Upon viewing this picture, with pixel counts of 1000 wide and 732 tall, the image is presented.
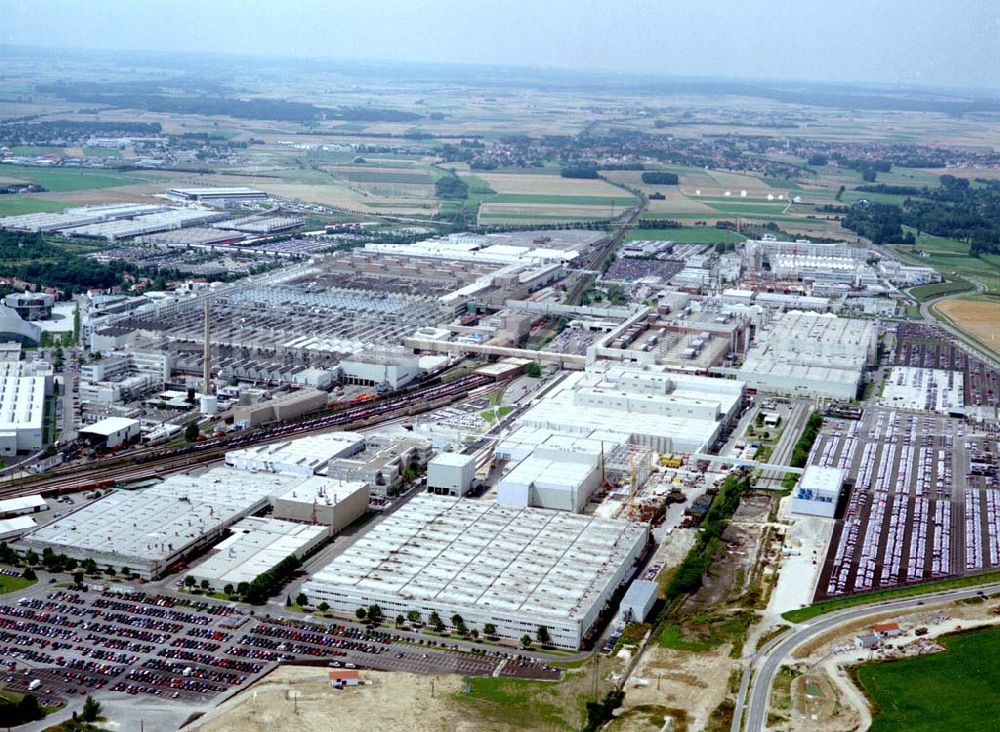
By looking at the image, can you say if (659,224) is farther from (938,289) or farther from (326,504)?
(326,504)

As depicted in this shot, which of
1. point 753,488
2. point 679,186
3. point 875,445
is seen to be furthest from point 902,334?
point 679,186

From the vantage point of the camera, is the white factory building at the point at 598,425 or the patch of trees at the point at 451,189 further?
the patch of trees at the point at 451,189

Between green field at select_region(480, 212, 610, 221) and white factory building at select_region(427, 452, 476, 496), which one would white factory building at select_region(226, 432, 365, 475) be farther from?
green field at select_region(480, 212, 610, 221)

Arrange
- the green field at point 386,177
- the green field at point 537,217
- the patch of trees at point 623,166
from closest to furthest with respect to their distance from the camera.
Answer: the green field at point 537,217 < the green field at point 386,177 < the patch of trees at point 623,166

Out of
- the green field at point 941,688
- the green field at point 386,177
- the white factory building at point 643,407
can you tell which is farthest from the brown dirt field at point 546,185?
the green field at point 941,688

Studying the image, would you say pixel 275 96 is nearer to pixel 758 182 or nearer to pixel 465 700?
pixel 758 182

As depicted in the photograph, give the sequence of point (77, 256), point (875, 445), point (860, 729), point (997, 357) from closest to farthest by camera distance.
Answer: point (860, 729)
point (875, 445)
point (997, 357)
point (77, 256)

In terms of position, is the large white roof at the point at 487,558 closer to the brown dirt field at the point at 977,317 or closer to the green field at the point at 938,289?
the brown dirt field at the point at 977,317
